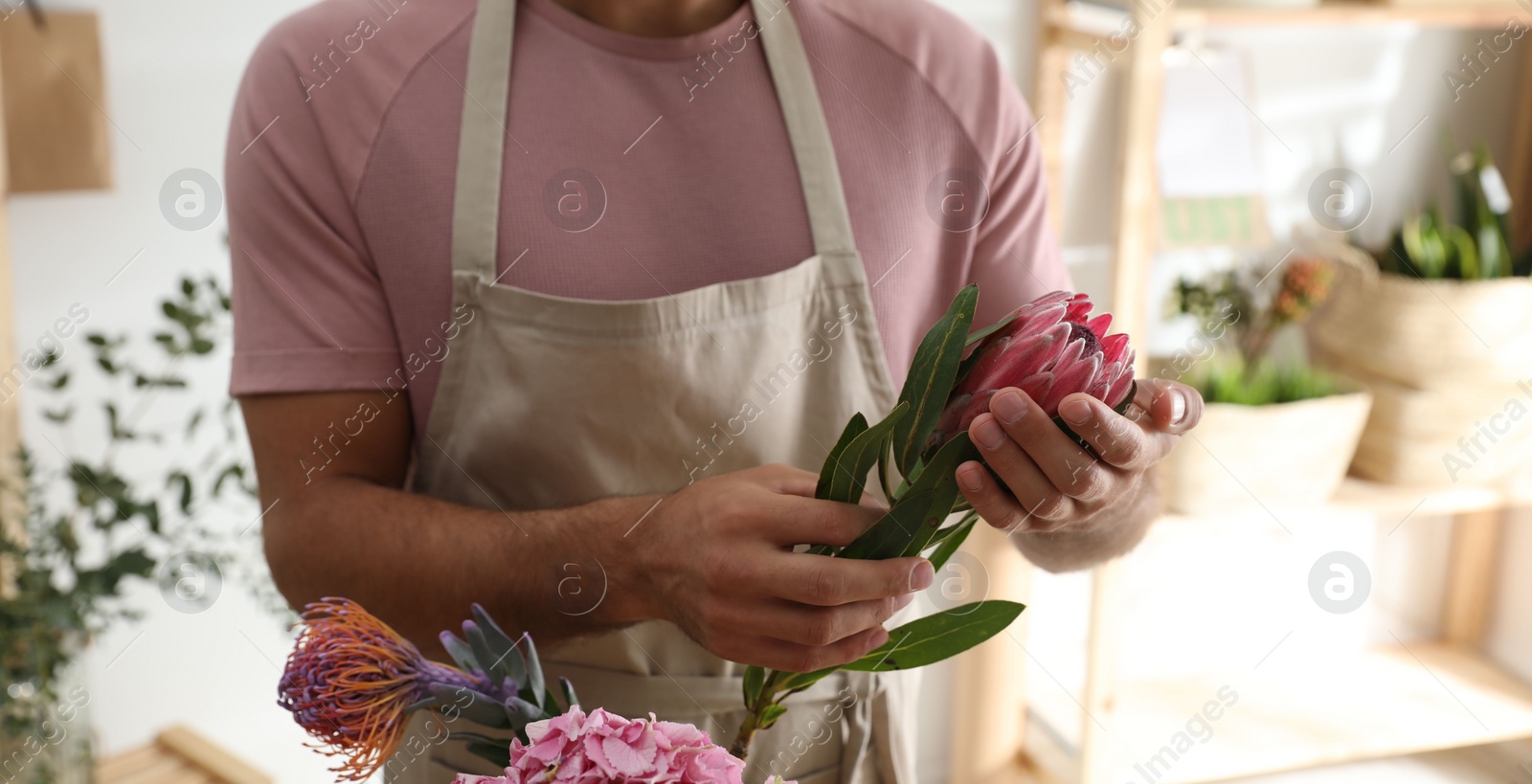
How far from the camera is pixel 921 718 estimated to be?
5.85 ft

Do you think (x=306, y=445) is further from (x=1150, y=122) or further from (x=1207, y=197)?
(x=1207, y=197)

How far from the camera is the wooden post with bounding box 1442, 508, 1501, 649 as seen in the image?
1.89 meters

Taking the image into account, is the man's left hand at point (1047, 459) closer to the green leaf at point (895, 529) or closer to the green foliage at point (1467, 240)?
the green leaf at point (895, 529)

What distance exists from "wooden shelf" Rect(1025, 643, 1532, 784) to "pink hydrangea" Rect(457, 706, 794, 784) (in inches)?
55.4

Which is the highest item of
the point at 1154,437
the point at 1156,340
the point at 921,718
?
the point at 1154,437

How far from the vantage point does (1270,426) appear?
141cm

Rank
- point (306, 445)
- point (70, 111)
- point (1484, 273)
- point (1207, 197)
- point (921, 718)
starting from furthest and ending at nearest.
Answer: point (921, 718) < point (1207, 197) < point (1484, 273) < point (70, 111) < point (306, 445)

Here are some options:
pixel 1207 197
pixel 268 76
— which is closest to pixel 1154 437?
pixel 268 76

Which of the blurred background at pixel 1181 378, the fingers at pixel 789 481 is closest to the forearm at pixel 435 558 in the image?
the fingers at pixel 789 481

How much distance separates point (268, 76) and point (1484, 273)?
1.49m

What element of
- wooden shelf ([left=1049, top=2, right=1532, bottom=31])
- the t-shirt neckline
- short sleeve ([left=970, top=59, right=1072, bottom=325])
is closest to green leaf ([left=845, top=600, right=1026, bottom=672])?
short sleeve ([left=970, top=59, right=1072, bottom=325])

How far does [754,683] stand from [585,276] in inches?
13.0

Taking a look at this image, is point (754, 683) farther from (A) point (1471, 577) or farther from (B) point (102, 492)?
(A) point (1471, 577)

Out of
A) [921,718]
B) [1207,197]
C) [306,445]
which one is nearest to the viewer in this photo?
[306,445]
